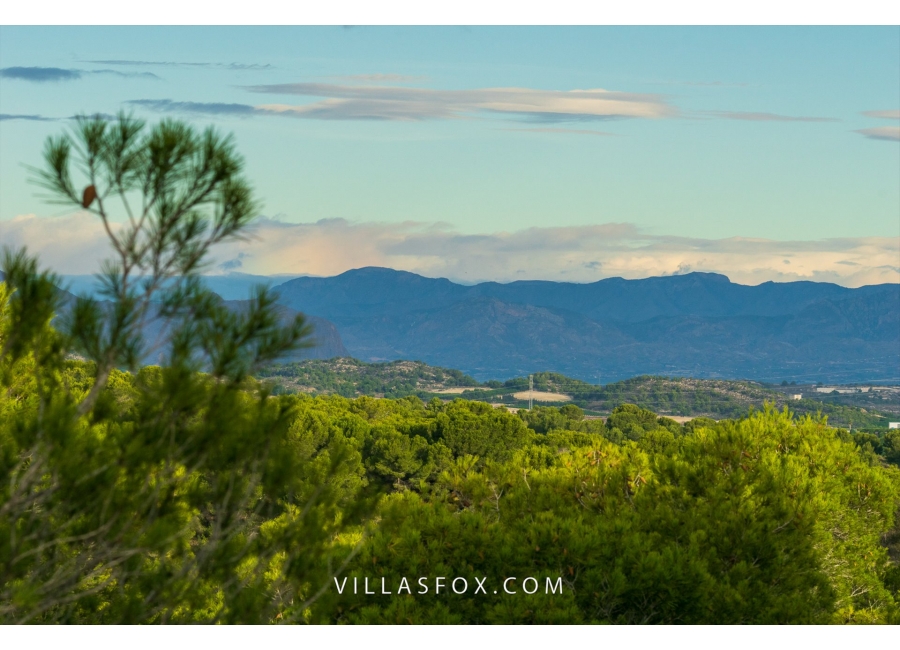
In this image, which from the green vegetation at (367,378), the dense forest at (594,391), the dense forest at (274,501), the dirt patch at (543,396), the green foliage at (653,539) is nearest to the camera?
the dense forest at (274,501)

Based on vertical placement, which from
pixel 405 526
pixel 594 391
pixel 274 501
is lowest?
pixel 594 391

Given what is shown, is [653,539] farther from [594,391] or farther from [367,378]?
[594,391]

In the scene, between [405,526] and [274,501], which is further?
[405,526]

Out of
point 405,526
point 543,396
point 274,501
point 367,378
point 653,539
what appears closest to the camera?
point 274,501

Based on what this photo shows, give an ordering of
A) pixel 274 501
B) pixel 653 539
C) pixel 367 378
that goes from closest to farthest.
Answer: pixel 274 501, pixel 653 539, pixel 367 378

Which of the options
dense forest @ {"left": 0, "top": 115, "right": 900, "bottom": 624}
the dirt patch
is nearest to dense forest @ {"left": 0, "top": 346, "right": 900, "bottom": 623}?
dense forest @ {"left": 0, "top": 115, "right": 900, "bottom": 624}

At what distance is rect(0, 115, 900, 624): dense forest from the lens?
428 cm

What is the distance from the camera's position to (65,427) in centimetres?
404

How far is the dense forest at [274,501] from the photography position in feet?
14.0

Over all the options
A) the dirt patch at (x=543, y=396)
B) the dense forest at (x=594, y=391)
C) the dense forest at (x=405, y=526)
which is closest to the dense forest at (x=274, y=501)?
the dense forest at (x=405, y=526)

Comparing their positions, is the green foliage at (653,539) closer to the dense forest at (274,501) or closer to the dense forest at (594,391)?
the dense forest at (274,501)

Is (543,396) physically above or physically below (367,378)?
below

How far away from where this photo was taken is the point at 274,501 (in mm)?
4996

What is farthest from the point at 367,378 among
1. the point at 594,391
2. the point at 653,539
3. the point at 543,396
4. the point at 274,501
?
the point at 274,501
